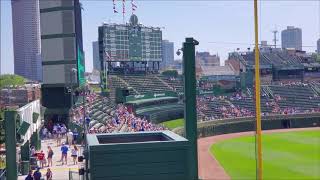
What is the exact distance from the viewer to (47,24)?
38.9 metres

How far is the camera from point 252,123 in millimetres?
47469

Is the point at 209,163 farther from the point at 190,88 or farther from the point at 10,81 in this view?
the point at 10,81

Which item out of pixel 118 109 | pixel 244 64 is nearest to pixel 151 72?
pixel 244 64

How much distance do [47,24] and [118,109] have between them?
1262 centimetres

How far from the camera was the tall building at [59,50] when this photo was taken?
38.7m

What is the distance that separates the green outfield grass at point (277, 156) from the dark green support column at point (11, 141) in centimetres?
1103

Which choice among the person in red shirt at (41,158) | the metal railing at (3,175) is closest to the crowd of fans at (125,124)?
the person in red shirt at (41,158)

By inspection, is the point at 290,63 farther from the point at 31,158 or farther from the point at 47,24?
the point at 31,158

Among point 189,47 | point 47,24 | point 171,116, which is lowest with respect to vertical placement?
point 171,116

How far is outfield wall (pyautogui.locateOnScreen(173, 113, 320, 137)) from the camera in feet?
144

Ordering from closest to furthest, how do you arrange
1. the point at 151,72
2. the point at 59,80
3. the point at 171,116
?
the point at 59,80
the point at 171,116
the point at 151,72

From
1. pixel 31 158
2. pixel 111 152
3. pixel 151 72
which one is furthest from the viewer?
pixel 151 72

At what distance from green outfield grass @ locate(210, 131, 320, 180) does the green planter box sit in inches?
461

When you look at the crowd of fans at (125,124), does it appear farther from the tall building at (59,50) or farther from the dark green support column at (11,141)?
the dark green support column at (11,141)
